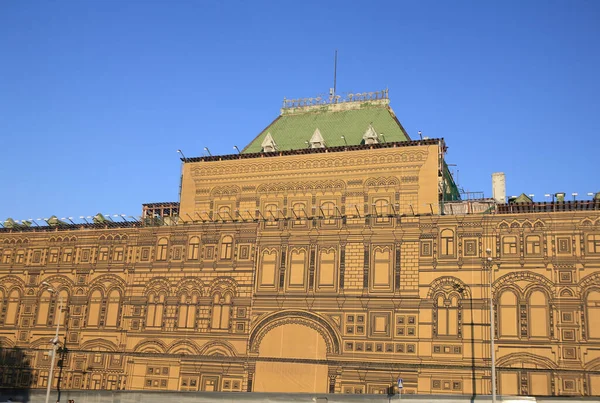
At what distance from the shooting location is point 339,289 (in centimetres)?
6481

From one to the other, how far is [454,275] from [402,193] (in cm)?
948

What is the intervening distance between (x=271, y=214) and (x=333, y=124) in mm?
12966

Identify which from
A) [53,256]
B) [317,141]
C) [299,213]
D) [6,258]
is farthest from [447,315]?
[6,258]

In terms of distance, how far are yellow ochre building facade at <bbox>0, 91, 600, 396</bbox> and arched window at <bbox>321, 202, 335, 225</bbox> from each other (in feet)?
0.37

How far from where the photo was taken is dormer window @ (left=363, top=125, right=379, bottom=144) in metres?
70.8

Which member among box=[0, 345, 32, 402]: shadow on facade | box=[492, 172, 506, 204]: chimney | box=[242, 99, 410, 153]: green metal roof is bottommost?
box=[0, 345, 32, 402]: shadow on facade

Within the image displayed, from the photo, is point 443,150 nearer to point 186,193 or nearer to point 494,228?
point 494,228

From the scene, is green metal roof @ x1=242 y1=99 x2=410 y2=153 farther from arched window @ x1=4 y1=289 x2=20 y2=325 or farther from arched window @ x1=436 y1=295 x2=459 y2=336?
arched window @ x1=4 y1=289 x2=20 y2=325

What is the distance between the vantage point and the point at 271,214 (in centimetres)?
7038

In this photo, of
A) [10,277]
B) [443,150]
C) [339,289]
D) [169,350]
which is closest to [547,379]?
[339,289]

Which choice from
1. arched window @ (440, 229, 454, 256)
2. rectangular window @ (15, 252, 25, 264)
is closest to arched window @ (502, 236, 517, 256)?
arched window @ (440, 229, 454, 256)

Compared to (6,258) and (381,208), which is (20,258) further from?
(381,208)

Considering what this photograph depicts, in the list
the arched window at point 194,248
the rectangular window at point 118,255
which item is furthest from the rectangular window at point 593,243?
the rectangular window at point 118,255

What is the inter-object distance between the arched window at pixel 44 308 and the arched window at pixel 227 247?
20350 mm
